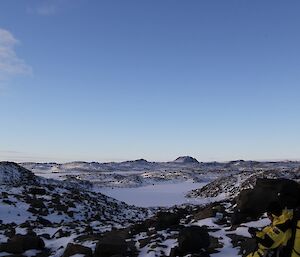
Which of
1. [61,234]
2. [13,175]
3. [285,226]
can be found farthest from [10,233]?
[13,175]

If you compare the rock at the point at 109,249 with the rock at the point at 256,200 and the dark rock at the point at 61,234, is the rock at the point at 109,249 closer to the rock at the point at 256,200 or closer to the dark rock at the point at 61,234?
the dark rock at the point at 61,234

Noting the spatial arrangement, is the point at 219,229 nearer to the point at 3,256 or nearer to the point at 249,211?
the point at 249,211

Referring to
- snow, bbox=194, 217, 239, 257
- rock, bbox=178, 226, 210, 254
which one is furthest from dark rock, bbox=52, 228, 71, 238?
rock, bbox=178, 226, 210, 254

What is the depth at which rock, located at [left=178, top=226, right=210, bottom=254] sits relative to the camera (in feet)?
46.3

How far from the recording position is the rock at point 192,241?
1412 cm

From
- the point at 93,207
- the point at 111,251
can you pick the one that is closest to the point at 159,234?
the point at 111,251

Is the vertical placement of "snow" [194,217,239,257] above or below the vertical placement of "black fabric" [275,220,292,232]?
below

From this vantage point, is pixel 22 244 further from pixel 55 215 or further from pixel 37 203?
pixel 37 203

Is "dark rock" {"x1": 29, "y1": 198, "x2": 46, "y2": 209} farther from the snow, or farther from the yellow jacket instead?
the yellow jacket

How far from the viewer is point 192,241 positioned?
46.6ft

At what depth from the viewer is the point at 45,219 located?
2806 centimetres

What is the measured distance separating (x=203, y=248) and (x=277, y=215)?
10073 millimetres

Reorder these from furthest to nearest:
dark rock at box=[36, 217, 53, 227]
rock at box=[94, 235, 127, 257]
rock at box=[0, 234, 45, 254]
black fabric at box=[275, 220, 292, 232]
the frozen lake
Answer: the frozen lake → dark rock at box=[36, 217, 53, 227] → rock at box=[0, 234, 45, 254] → rock at box=[94, 235, 127, 257] → black fabric at box=[275, 220, 292, 232]

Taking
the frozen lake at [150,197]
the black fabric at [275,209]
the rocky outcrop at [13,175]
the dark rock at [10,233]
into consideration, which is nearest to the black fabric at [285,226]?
the black fabric at [275,209]
